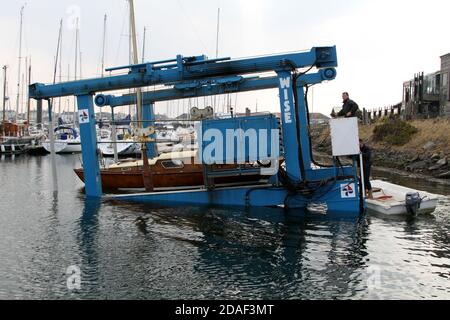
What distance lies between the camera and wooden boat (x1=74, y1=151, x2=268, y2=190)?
18.1 m

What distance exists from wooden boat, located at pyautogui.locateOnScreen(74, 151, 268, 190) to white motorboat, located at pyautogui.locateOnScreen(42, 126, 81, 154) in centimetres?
3840

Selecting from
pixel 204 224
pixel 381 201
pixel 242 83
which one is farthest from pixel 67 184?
pixel 381 201

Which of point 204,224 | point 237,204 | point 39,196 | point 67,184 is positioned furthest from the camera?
point 67,184

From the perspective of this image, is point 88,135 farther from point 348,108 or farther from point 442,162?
point 442,162

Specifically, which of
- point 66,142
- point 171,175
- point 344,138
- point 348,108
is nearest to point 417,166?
point 348,108

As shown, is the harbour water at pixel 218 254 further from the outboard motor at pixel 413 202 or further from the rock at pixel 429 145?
the rock at pixel 429 145

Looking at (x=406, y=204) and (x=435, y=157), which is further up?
(x=435, y=157)

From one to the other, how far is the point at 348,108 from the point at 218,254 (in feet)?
23.2

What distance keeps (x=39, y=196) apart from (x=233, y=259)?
41.9 feet

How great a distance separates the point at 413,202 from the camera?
559 inches

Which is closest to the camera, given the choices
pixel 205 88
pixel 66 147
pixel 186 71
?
pixel 186 71

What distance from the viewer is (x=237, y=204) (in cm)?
1614

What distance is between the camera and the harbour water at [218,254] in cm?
829
